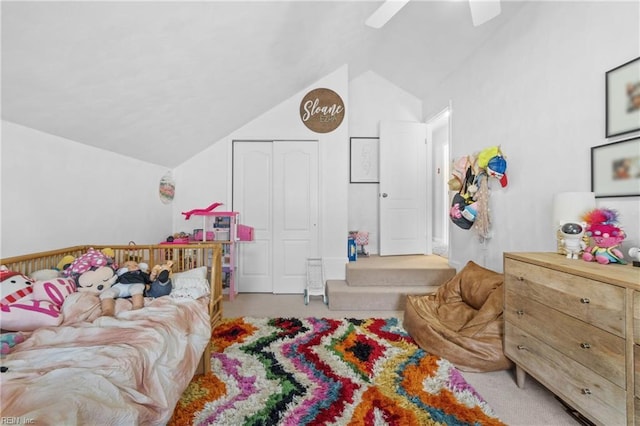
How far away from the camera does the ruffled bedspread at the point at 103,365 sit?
79 centimetres

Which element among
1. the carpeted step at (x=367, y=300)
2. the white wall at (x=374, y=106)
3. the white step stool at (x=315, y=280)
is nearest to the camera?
the carpeted step at (x=367, y=300)

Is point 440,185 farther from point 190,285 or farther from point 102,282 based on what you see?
point 102,282

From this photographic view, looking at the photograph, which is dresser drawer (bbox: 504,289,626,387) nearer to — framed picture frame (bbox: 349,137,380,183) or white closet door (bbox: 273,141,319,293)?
white closet door (bbox: 273,141,319,293)

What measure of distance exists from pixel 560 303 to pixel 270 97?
10.3 feet

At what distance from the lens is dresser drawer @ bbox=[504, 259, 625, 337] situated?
1.09 m

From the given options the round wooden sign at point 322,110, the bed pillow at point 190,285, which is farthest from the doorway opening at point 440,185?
the bed pillow at point 190,285

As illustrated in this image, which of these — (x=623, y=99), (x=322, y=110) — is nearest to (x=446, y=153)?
(x=322, y=110)

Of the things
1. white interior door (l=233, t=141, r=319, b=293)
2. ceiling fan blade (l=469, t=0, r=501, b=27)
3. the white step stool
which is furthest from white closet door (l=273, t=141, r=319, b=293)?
ceiling fan blade (l=469, t=0, r=501, b=27)

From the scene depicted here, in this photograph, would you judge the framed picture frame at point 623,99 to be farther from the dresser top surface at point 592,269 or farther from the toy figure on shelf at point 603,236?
the dresser top surface at point 592,269

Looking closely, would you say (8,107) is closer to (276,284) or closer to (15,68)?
(15,68)

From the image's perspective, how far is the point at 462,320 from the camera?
2174 millimetres

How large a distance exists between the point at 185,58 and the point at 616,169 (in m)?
2.73

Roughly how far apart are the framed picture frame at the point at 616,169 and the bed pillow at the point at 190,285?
251cm

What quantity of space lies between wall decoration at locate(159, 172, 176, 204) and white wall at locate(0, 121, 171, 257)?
1.11ft
